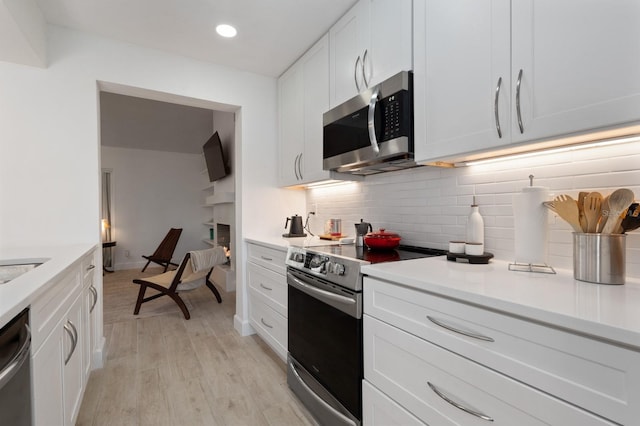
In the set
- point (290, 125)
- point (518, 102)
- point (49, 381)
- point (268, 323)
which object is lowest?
point (268, 323)

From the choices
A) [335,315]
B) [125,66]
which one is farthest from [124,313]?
[335,315]

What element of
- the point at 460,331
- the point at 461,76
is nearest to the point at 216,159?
the point at 461,76

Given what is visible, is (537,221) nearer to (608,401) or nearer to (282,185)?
(608,401)

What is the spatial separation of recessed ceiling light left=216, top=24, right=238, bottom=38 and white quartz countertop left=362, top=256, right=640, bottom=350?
2.06 meters

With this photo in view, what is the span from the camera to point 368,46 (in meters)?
1.88

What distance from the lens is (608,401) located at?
668mm

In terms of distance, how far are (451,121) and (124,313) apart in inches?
153

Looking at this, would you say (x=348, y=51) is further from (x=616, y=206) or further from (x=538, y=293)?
(x=538, y=293)

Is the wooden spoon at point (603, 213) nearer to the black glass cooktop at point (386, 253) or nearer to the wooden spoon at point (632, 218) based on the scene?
the wooden spoon at point (632, 218)

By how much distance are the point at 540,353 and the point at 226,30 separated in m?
2.64

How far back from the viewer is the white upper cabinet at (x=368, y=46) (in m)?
1.65

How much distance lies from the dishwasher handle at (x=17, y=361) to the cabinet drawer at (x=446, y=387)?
1176 mm

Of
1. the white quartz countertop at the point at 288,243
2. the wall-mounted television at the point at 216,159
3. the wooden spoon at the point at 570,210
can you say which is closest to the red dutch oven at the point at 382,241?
the white quartz countertop at the point at 288,243

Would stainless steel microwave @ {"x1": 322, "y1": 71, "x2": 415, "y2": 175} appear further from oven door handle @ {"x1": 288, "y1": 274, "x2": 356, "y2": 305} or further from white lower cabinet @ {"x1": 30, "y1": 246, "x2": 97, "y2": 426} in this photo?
white lower cabinet @ {"x1": 30, "y1": 246, "x2": 97, "y2": 426}
